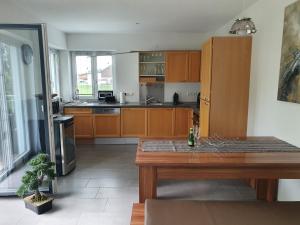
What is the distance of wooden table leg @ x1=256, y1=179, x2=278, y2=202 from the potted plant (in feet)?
8.05

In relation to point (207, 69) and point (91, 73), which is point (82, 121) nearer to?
point (91, 73)

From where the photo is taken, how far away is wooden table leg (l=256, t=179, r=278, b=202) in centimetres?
269

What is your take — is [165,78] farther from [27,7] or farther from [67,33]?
[27,7]

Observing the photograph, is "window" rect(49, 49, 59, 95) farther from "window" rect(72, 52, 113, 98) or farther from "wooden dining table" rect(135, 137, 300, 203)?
"wooden dining table" rect(135, 137, 300, 203)

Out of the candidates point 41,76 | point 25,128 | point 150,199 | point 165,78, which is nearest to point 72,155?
point 25,128

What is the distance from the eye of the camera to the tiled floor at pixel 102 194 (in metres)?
2.49

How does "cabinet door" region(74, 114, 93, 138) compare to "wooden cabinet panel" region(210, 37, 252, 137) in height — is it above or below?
below

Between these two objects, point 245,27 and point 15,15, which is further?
point 15,15

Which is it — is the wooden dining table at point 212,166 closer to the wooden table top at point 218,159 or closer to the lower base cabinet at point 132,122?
the wooden table top at point 218,159

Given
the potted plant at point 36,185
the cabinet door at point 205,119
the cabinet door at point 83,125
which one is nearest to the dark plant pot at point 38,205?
the potted plant at point 36,185

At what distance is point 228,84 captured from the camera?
10.8ft

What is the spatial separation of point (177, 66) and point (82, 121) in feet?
8.09

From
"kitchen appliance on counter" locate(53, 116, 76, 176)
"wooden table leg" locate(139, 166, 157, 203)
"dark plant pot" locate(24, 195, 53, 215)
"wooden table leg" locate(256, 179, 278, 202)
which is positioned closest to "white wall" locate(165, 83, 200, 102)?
"kitchen appliance on counter" locate(53, 116, 76, 176)

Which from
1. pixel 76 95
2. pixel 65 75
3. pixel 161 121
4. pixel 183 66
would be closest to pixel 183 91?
pixel 183 66
